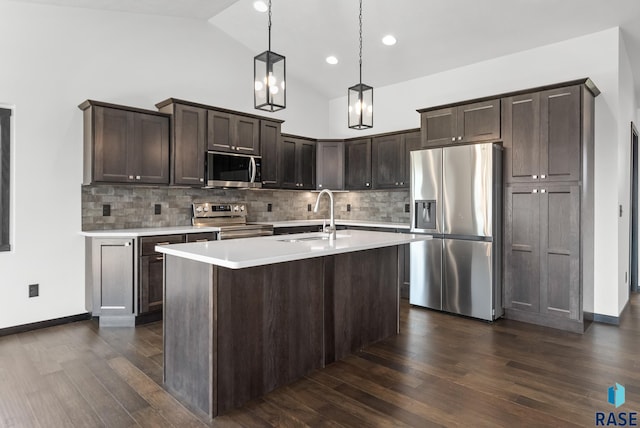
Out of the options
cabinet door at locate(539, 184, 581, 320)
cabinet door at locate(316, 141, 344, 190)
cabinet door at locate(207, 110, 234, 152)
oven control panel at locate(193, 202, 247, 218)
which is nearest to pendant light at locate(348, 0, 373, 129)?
cabinet door at locate(539, 184, 581, 320)

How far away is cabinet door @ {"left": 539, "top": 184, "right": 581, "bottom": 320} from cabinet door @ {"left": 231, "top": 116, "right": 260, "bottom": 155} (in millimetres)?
3508

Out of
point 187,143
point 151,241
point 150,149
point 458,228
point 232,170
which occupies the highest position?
point 187,143

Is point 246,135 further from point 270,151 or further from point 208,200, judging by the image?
point 208,200

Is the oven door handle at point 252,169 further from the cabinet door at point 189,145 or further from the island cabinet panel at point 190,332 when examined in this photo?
the island cabinet panel at point 190,332

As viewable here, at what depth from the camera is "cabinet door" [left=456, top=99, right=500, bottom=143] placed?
14.0 ft

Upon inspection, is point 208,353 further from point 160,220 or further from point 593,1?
point 593,1

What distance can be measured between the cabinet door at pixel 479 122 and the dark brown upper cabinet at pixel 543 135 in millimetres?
90

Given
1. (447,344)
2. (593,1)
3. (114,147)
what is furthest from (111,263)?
(593,1)

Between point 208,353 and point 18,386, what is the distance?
1467 mm

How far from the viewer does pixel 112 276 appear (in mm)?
3984

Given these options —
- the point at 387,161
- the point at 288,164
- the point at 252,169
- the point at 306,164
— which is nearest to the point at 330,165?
the point at 306,164

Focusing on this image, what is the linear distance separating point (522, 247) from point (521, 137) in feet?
3.77

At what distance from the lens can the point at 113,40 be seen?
438cm

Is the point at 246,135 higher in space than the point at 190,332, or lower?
higher
